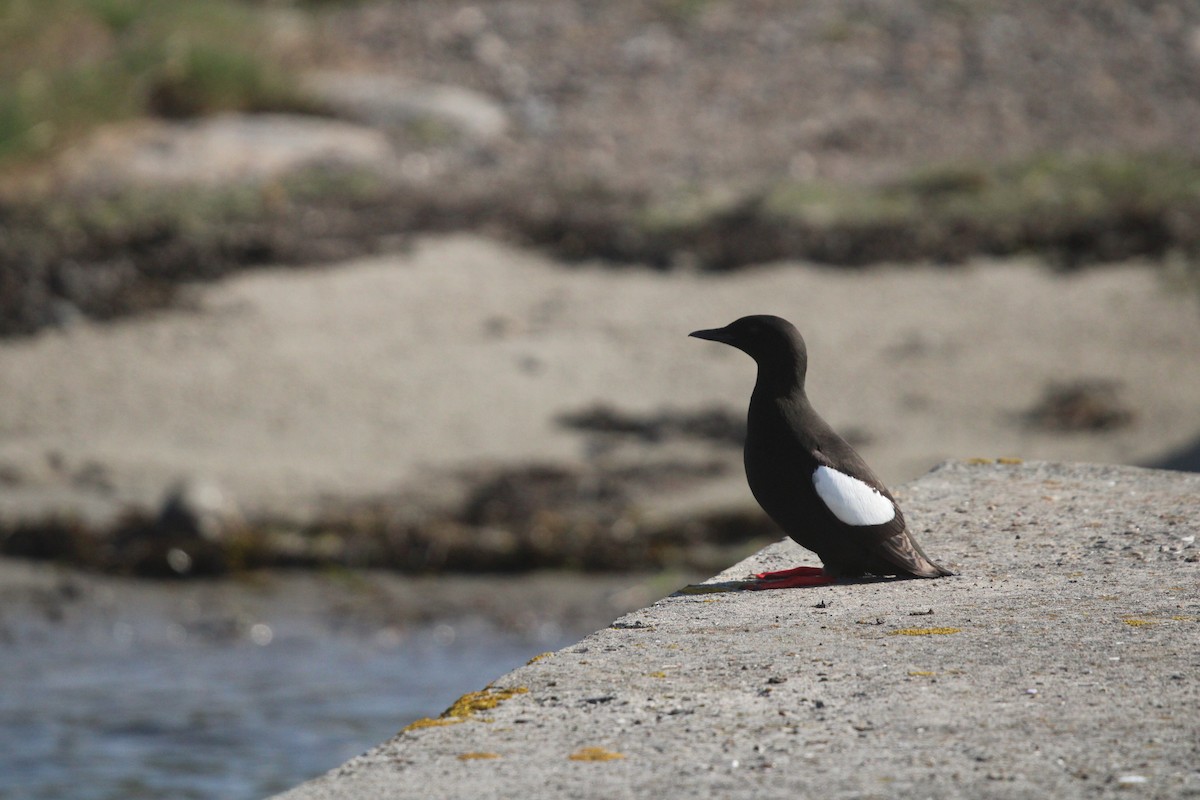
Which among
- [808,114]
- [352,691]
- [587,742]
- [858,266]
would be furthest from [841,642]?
[808,114]

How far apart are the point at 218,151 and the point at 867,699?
1327 cm

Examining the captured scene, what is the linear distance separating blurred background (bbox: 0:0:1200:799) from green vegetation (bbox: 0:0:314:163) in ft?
0.14

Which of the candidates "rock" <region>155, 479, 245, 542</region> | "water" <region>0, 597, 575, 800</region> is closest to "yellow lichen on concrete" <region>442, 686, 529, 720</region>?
"water" <region>0, 597, 575, 800</region>

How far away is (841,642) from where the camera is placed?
3170mm

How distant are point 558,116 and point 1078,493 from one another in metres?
13.3

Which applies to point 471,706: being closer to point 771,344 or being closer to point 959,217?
point 771,344

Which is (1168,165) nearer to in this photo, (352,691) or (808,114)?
(808,114)

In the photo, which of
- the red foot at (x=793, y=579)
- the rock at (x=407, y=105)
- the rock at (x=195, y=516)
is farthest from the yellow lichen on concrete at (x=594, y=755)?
the rock at (x=407, y=105)

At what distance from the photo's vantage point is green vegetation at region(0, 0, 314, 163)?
14797 millimetres

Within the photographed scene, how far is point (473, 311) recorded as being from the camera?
1209cm

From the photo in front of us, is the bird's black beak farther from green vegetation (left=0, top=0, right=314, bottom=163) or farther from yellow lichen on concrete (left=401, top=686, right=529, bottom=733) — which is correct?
green vegetation (left=0, top=0, right=314, bottom=163)

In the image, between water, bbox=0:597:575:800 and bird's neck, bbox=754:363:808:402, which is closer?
bird's neck, bbox=754:363:808:402

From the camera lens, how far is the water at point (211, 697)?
21.9ft

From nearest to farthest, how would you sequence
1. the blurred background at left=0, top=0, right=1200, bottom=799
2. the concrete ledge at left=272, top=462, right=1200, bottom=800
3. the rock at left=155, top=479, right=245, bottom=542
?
the concrete ledge at left=272, top=462, right=1200, bottom=800 < the blurred background at left=0, top=0, right=1200, bottom=799 < the rock at left=155, top=479, right=245, bottom=542
